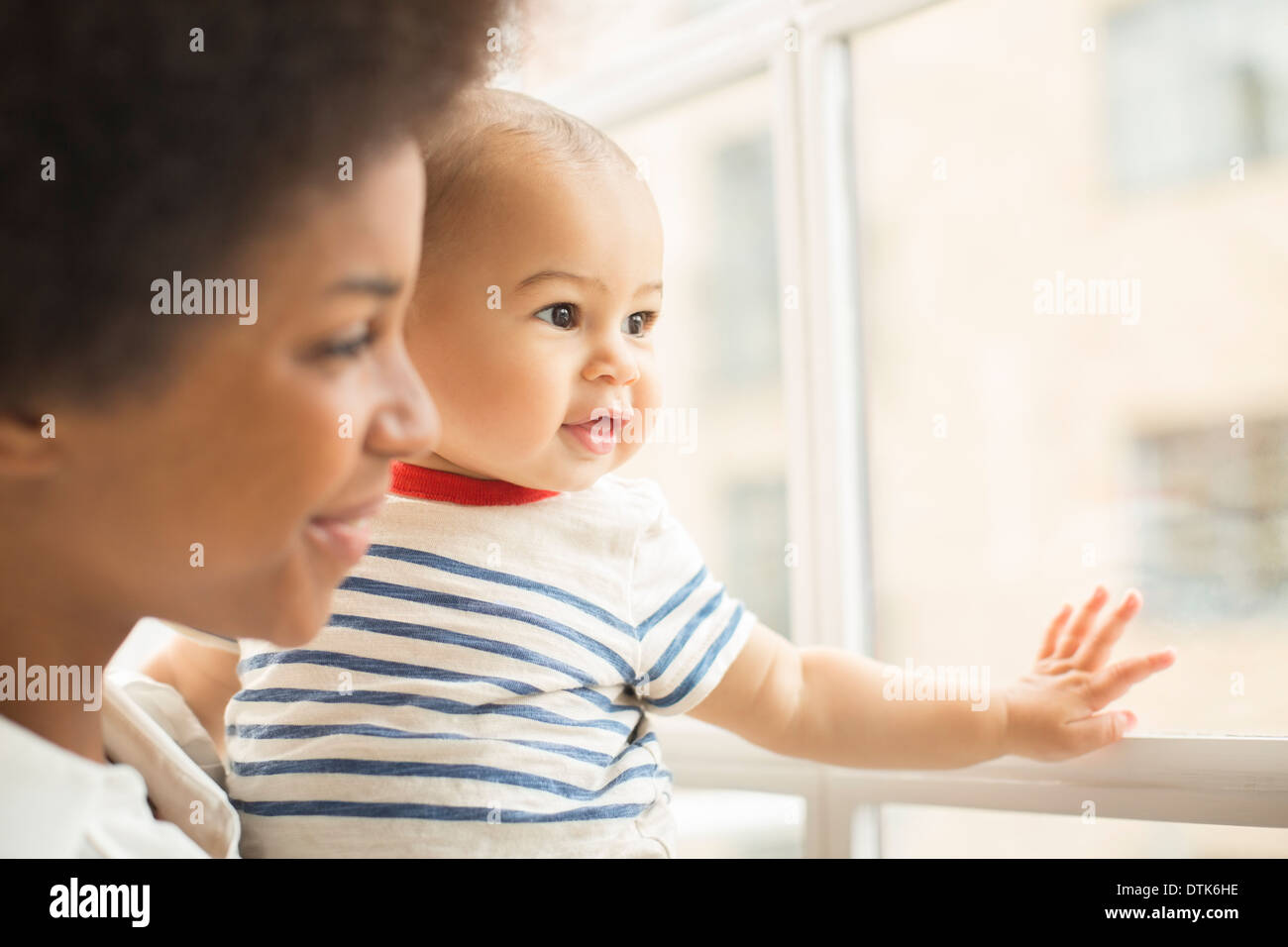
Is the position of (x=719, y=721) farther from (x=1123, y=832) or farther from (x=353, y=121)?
(x=353, y=121)

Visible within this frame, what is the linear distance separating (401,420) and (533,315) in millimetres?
311

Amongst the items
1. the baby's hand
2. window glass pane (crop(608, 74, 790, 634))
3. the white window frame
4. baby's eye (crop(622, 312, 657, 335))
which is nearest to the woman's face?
baby's eye (crop(622, 312, 657, 335))

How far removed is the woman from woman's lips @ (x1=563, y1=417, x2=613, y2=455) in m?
0.31

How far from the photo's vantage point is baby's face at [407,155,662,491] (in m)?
0.95

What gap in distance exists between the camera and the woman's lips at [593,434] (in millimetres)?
995

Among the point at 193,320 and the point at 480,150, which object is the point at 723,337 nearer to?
the point at 480,150

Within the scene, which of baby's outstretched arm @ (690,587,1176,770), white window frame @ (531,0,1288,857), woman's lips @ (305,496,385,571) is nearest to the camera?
woman's lips @ (305,496,385,571)

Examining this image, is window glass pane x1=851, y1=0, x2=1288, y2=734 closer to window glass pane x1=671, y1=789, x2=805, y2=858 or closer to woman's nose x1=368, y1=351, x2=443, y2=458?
window glass pane x1=671, y1=789, x2=805, y2=858

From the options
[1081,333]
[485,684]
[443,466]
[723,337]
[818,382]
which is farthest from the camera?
[723,337]

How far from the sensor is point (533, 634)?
3.13ft

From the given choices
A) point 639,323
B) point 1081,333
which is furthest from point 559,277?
point 1081,333

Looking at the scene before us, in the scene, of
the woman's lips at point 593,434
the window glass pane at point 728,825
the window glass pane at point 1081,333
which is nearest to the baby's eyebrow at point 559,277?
the woman's lips at point 593,434

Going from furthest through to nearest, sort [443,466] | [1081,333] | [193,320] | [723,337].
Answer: [723,337]
[1081,333]
[443,466]
[193,320]
